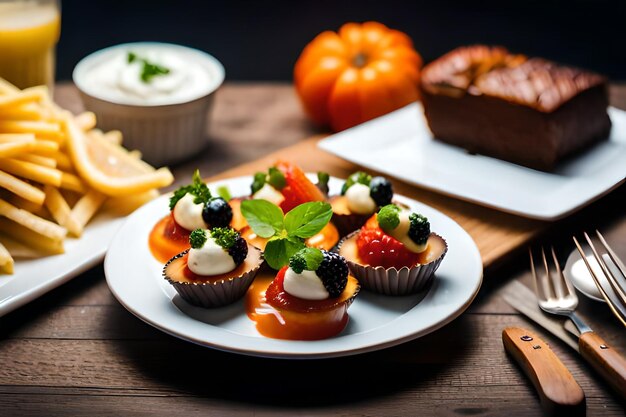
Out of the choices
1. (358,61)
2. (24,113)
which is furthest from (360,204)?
(358,61)

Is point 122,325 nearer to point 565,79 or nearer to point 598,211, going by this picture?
point 598,211

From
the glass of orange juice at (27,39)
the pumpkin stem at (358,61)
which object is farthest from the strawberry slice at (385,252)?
the glass of orange juice at (27,39)

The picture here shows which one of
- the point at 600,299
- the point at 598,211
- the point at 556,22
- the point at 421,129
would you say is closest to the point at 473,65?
the point at 421,129

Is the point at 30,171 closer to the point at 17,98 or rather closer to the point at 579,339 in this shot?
the point at 17,98

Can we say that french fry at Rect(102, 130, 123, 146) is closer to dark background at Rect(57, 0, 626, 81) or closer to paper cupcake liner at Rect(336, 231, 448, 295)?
paper cupcake liner at Rect(336, 231, 448, 295)

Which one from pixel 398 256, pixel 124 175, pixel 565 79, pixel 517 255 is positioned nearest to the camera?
pixel 398 256

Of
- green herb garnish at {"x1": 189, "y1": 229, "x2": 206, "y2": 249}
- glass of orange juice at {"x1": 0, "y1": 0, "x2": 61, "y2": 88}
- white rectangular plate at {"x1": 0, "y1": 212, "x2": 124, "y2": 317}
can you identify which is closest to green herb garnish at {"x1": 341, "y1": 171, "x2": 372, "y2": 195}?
green herb garnish at {"x1": 189, "y1": 229, "x2": 206, "y2": 249}

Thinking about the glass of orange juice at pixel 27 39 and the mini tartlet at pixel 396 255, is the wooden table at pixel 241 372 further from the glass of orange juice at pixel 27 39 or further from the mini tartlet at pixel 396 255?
the glass of orange juice at pixel 27 39
